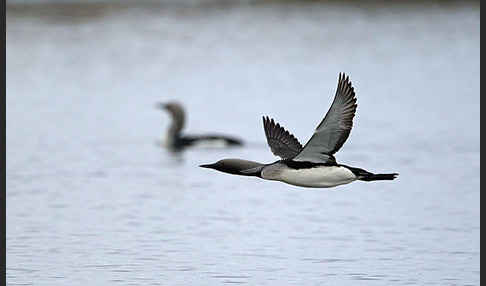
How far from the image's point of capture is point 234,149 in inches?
550

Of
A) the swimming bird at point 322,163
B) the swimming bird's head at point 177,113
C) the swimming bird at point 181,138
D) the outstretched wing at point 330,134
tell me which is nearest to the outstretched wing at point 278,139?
the swimming bird at point 322,163

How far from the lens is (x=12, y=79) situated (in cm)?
1939

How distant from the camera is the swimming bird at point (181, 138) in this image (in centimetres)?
1387

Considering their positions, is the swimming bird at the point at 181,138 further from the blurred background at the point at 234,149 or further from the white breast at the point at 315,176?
the white breast at the point at 315,176

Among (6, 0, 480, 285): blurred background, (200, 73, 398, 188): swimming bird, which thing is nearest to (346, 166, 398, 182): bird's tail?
(200, 73, 398, 188): swimming bird

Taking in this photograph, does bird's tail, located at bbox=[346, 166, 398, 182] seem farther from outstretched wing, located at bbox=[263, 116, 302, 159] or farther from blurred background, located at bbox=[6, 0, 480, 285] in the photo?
blurred background, located at bbox=[6, 0, 480, 285]

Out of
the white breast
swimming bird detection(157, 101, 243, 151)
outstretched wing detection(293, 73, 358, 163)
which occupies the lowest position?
the white breast

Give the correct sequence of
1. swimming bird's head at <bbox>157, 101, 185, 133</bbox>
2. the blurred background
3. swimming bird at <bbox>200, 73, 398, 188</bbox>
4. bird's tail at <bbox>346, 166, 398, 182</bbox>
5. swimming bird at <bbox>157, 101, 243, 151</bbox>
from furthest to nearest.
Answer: swimming bird's head at <bbox>157, 101, 185, 133</bbox> → swimming bird at <bbox>157, 101, 243, 151</bbox> → the blurred background → swimming bird at <bbox>200, 73, 398, 188</bbox> → bird's tail at <bbox>346, 166, 398, 182</bbox>

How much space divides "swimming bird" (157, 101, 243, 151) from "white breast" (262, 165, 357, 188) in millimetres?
6365

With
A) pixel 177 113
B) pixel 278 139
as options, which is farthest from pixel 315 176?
pixel 177 113

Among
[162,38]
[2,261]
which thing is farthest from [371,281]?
[162,38]

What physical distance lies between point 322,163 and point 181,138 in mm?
7252

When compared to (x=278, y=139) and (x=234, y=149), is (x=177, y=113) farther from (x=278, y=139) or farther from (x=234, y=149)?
(x=278, y=139)

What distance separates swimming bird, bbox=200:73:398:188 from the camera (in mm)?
7402
